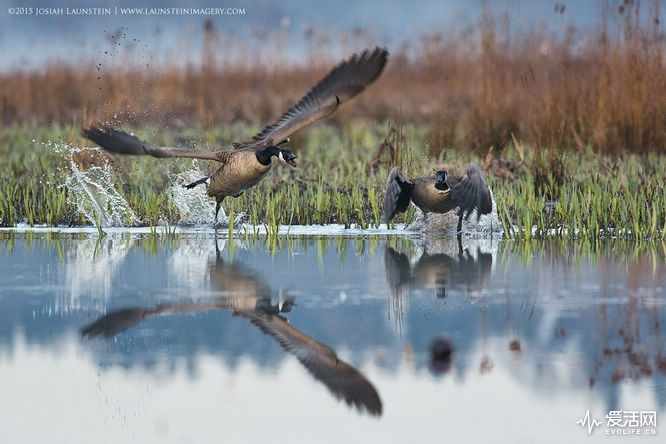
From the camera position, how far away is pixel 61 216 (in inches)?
394

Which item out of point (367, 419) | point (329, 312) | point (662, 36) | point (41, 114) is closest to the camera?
point (367, 419)

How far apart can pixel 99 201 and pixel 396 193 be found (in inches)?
103

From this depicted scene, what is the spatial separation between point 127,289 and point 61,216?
3.81m

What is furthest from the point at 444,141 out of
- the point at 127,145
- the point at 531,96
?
the point at 127,145

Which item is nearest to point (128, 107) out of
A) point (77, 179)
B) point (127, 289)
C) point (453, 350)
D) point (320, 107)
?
point (77, 179)

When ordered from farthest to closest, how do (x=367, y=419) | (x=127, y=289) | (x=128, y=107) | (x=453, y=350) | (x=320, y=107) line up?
Answer: (x=128, y=107) → (x=320, y=107) → (x=127, y=289) → (x=453, y=350) → (x=367, y=419)

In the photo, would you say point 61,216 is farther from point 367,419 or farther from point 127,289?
point 367,419

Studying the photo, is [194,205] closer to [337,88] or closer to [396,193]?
[337,88]

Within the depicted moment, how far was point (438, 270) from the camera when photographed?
23.4 ft

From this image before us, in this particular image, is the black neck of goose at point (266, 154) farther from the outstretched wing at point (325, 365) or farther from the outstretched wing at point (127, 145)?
the outstretched wing at point (325, 365)

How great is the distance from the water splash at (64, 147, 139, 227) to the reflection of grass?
10 cm

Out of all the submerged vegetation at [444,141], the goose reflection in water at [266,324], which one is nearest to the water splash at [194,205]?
the submerged vegetation at [444,141]

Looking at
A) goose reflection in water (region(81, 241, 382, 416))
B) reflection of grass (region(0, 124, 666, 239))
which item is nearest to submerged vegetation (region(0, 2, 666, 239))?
reflection of grass (region(0, 124, 666, 239))

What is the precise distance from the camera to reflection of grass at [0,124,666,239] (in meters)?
9.23
